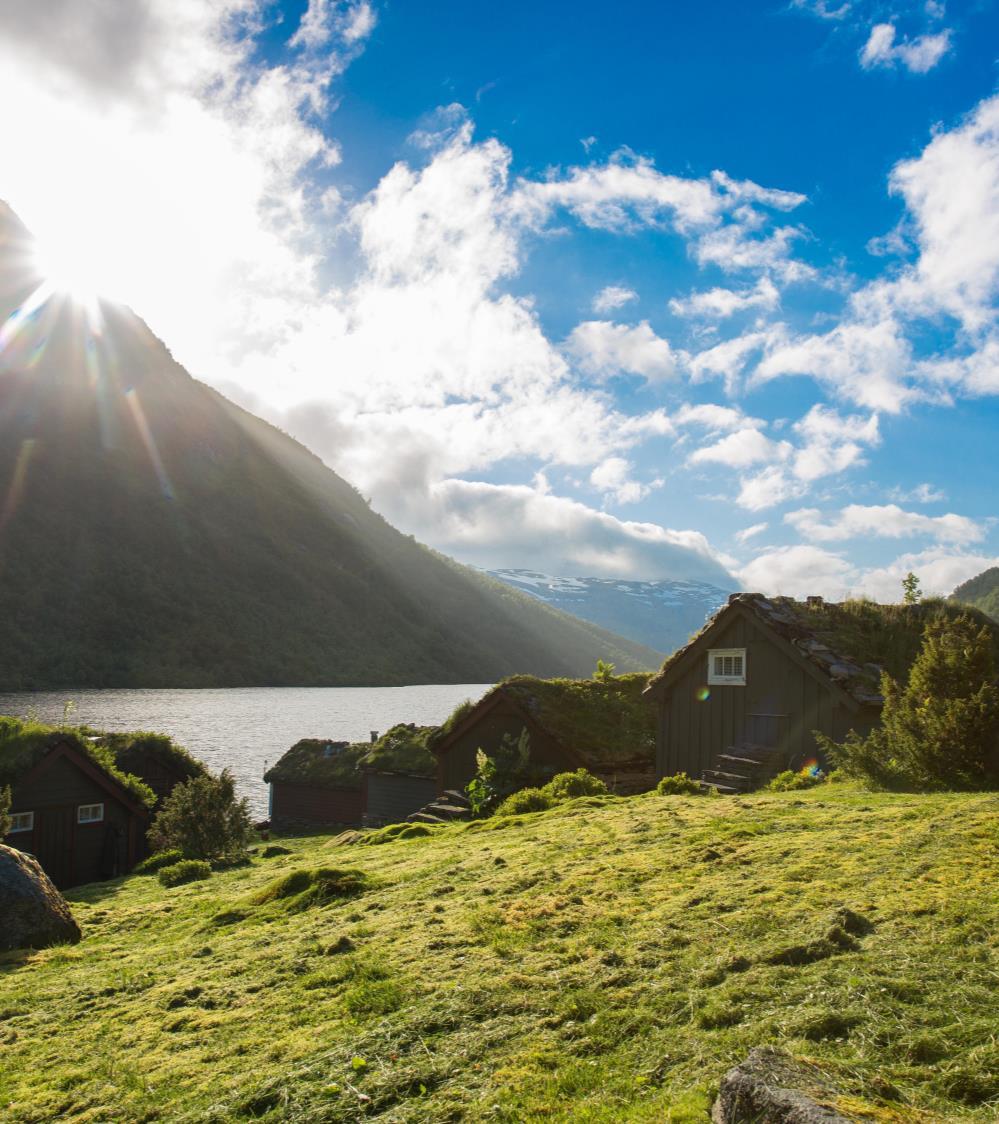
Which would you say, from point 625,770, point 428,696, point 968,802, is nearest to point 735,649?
point 625,770

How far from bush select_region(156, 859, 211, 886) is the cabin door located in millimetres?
12227

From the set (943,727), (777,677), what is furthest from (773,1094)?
(777,677)

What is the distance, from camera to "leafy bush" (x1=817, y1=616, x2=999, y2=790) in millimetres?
13617

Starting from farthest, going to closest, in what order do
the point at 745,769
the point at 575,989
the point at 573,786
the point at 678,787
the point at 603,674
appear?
the point at 603,674 → the point at 745,769 → the point at 573,786 → the point at 678,787 → the point at 575,989

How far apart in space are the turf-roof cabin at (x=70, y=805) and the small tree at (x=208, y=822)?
6939mm

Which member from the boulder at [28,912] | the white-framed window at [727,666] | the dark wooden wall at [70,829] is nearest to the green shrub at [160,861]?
the dark wooden wall at [70,829]

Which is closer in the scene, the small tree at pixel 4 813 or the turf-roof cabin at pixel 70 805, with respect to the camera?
the small tree at pixel 4 813

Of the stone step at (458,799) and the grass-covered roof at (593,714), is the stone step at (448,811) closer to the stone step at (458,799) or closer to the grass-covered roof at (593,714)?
the stone step at (458,799)

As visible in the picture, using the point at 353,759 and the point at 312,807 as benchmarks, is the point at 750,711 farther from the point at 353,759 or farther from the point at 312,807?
the point at 312,807

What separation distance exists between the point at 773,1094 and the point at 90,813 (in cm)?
3898

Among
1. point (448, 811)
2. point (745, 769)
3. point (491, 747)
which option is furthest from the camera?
point (491, 747)

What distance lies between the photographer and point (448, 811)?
25.5m

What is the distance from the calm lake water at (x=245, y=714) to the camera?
7894 cm

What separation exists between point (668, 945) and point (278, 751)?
79166 millimetres
